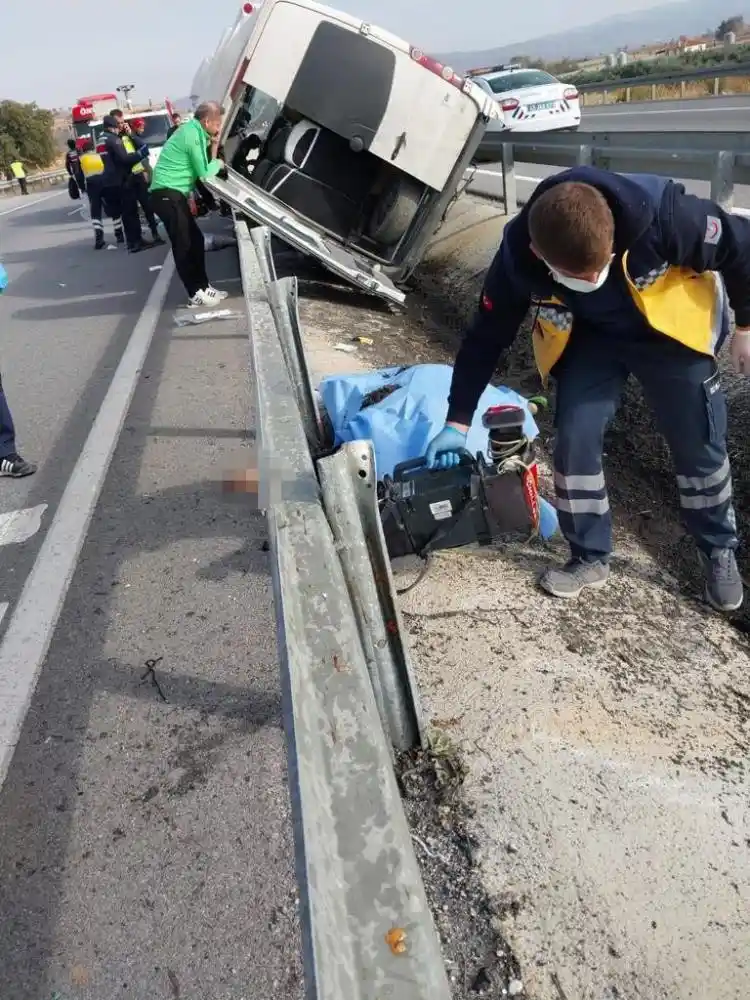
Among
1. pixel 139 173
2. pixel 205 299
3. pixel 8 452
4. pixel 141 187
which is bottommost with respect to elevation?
pixel 8 452

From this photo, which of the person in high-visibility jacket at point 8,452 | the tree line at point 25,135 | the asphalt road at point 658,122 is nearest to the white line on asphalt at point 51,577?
the person in high-visibility jacket at point 8,452

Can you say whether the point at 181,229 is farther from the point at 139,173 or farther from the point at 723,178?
the point at 139,173

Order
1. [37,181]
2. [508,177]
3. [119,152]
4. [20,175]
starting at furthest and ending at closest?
[37,181] < [20,175] < [119,152] < [508,177]

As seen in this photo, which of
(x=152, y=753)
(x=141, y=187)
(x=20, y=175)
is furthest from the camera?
(x=20, y=175)

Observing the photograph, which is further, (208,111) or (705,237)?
(208,111)

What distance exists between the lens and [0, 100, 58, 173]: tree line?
4750cm

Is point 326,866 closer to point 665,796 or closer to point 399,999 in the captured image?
point 399,999

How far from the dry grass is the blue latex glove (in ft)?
91.5

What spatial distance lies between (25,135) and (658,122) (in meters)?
42.4

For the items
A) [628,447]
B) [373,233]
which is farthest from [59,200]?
[628,447]

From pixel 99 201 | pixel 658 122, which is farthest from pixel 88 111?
pixel 658 122

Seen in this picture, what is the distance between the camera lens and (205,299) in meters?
8.76

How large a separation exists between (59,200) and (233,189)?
78.2 ft

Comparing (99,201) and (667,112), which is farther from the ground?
(667,112)
